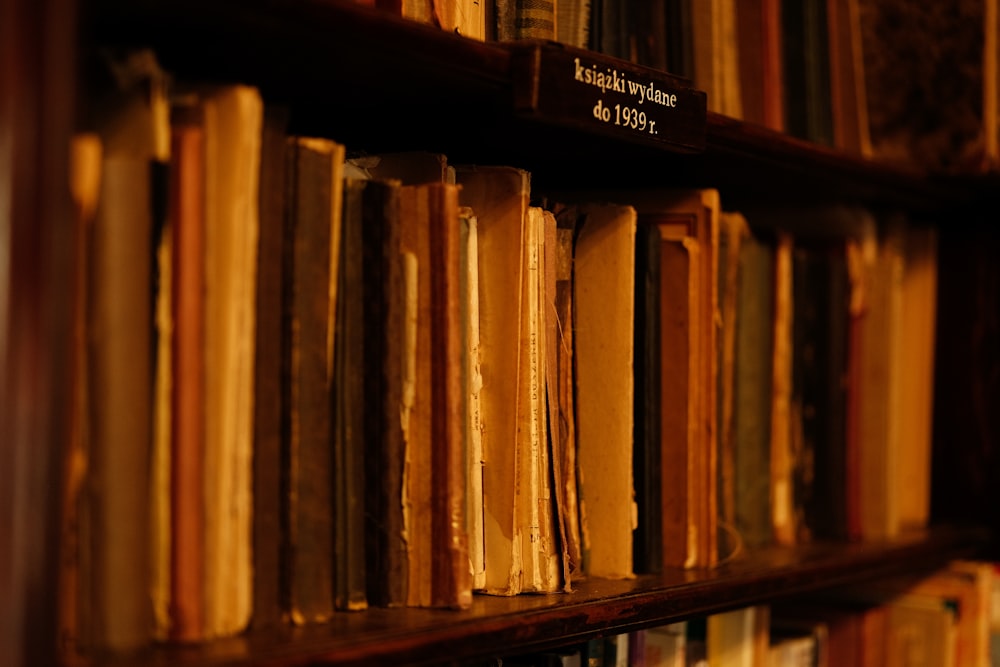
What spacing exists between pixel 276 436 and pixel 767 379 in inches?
25.7

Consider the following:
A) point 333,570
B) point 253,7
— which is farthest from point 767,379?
point 253,7

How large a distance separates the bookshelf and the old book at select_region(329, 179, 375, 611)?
0.10 ft

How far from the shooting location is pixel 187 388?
2.17 feet

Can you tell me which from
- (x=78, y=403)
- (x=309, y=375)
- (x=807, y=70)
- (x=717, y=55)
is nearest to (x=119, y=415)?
(x=78, y=403)

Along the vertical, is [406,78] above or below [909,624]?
above

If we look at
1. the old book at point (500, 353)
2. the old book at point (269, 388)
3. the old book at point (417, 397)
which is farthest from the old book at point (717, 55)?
the old book at point (269, 388)

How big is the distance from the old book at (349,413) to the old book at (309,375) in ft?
0.06

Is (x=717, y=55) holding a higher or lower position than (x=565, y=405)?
higher

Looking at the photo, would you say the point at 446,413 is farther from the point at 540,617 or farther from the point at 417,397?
the point at 540,617

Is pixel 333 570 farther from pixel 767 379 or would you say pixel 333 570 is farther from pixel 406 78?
pixel 767 379

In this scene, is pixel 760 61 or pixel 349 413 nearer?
pixel 349 413

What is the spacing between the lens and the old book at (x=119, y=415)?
620 millimetres

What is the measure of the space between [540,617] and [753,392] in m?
0.47

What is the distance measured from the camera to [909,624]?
1.34m
